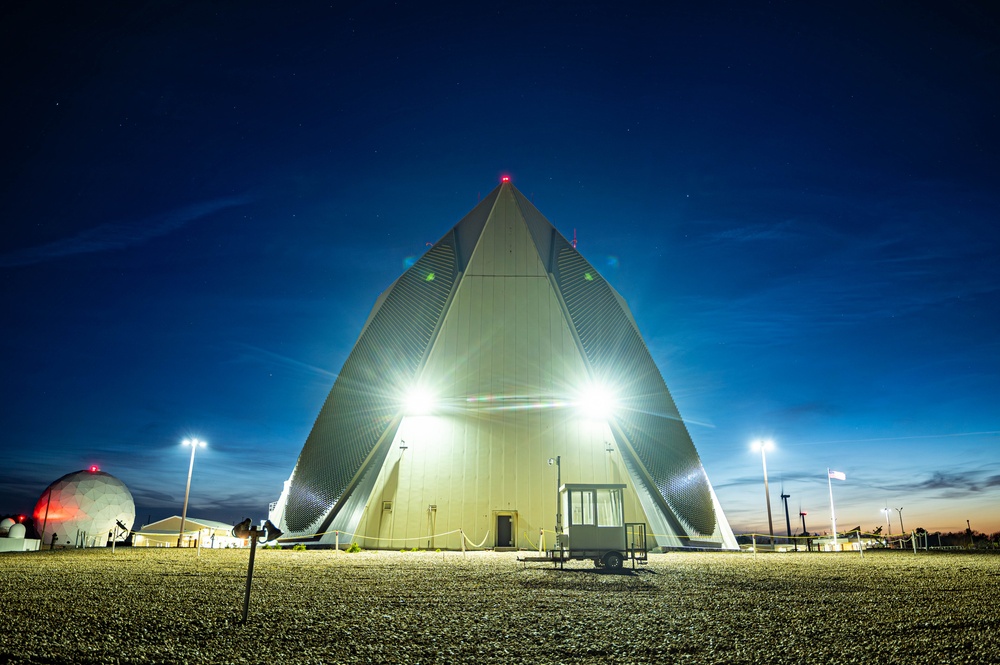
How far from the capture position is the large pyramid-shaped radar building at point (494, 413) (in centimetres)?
2630

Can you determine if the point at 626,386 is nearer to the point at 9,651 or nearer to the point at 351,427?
the point at 351,427

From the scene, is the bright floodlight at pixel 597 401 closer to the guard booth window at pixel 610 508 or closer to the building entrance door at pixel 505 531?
the building entrance door at pixel 505 531

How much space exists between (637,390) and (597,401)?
6.35ft

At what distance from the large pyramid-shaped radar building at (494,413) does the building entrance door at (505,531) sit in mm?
62

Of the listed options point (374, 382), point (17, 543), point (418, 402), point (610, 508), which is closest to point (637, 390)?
point (418, 402)

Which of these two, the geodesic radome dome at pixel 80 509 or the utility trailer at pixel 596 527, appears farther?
the geodesic radome dome at pixel 80 509

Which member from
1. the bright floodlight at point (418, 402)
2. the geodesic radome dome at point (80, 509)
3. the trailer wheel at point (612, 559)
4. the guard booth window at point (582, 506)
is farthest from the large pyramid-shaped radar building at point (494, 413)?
the geodesic radome dome at point (80, 509)

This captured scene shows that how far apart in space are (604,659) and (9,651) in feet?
16.1

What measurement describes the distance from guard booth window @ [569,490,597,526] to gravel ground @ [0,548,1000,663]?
504 centimetres

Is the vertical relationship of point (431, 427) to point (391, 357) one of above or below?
below

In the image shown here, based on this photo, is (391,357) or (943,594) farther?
(391,357)

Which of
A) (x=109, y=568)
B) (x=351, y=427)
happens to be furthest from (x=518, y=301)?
(x=109, y=568)

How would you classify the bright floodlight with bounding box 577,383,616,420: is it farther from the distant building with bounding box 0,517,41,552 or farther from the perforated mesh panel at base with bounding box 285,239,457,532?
the distant building with bounding box 0,517,41,552

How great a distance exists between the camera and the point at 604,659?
471 cm
